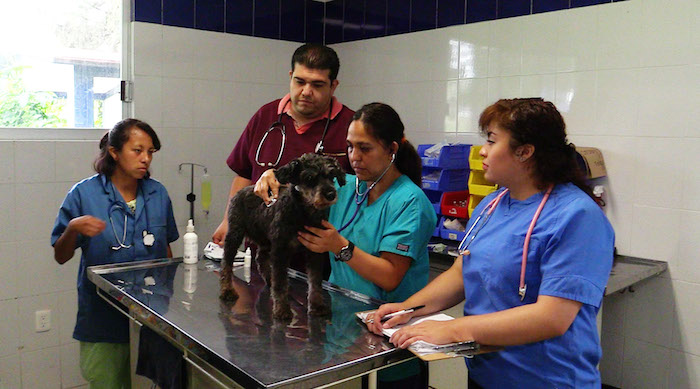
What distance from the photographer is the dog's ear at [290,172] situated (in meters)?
1.51

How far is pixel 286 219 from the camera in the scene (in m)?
1.57

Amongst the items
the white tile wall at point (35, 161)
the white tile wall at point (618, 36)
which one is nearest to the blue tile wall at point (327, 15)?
the white tile wall at point (618, 36)

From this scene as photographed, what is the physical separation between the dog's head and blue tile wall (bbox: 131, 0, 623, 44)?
6.57 ft

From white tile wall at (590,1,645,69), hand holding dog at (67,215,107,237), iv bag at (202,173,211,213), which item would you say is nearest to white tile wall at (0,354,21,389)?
iv bag at (202,173,211,213)

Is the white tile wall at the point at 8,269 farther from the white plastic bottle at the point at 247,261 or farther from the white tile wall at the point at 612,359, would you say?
the white tile wall at the point at 612,359

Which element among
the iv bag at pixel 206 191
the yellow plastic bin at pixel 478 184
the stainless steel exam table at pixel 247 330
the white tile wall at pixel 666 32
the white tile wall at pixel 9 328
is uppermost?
the white tile wall at pixel 666 32

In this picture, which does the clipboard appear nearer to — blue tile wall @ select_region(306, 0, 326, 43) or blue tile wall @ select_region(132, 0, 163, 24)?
blue tile wall @ select_region(132, 0, 163, 24)

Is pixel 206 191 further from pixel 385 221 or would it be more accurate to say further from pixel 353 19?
pixel 385 221

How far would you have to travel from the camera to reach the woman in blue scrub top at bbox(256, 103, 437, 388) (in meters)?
1.67

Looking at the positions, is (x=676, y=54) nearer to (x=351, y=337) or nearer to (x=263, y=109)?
(x=263, y=109)

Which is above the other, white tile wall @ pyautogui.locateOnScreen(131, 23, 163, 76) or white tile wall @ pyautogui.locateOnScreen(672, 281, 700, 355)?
white tile wall @ pyautogui.locateOnScreen(131, 23, 163, 76)

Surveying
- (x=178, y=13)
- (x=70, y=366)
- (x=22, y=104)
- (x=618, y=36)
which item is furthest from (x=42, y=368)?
(x=618, y=36)

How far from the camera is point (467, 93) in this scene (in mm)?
3396

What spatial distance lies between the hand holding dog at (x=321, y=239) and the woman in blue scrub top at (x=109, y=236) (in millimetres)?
951
